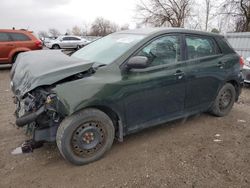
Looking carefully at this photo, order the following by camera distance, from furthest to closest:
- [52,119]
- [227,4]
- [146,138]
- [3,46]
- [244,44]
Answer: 1. [227,4]
2. [244,44]
3. [3,46]
4. [146,138]
5. [52,119]

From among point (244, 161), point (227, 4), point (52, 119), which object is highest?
point (227, 4)

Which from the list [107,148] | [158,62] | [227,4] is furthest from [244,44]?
[227,4]

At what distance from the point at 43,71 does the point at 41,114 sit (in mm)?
537

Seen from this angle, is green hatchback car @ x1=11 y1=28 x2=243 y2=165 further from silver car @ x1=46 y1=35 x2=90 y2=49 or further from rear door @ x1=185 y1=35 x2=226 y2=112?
silver car @ x1=46 y1=35 x2=90 y2=49

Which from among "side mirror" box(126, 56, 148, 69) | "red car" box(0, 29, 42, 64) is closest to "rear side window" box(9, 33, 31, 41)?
"red car" box(0, 29, 42, 64)

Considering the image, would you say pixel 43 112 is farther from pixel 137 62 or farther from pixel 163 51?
pixel 163 51

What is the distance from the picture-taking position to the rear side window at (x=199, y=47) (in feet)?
13.1

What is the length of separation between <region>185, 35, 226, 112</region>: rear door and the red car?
886 centimetres

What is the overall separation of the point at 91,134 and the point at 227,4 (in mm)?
25617

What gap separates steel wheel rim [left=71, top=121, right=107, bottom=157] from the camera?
3.05 meters

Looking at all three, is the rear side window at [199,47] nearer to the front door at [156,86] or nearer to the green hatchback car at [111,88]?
the green hatchback car at [111,88]

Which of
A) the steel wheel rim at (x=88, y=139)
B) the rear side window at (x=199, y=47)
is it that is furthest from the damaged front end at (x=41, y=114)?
the rear side window at (x=199, y=47)

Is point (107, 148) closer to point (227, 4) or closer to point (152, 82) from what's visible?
point (152, 82)

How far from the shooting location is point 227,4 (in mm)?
24344
